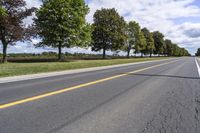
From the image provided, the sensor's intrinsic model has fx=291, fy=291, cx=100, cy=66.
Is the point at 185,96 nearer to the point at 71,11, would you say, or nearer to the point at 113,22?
the point at 71,11

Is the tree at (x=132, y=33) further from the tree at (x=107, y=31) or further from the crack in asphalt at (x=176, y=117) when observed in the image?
the crack in asphalt at (x=176, y=117)

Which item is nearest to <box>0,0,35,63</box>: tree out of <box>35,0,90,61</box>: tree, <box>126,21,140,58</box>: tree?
<box>35,0,90,61</box>: tree

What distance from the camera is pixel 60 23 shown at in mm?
41156

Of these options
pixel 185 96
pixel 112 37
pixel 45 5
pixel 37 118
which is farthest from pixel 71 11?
pixel 37 118

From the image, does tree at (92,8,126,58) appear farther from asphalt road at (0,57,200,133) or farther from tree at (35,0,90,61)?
asphalt road at (0,57,200,133)

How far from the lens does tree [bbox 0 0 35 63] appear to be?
3188 cm

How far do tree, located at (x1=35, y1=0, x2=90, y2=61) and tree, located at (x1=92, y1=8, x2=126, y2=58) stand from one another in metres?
18.4

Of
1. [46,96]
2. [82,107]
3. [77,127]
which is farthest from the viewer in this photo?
[46,96]

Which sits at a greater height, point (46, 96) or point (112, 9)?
point (112, 9)

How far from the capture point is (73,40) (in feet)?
139

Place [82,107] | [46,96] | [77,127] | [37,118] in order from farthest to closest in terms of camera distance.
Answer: [46,96] < [82,107] < [37,118] < [77,127]

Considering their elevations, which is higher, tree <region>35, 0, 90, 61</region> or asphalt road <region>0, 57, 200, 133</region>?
tree <region>35, 0, 90, 61</region>

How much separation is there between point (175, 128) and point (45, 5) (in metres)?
38.9

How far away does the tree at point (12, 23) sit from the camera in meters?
31.9
